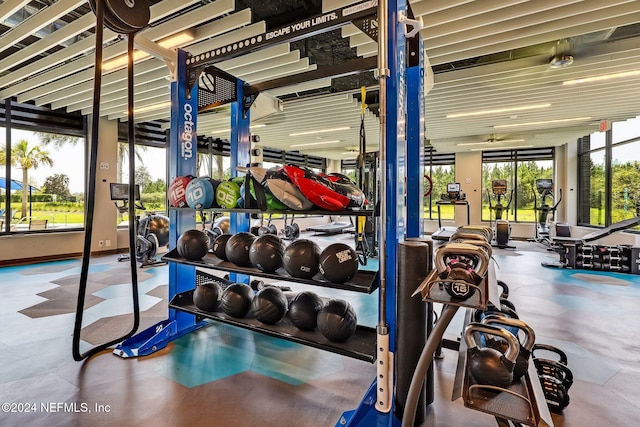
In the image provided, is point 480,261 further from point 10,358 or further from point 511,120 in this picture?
point 511,120

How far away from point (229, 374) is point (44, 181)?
7.27 metres

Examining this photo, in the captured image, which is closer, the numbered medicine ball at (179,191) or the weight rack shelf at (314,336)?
the weight rack shelf at (314,336)

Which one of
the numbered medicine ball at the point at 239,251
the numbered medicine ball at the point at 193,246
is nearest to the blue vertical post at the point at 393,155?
the numbered medicine ball at the point at 239,251

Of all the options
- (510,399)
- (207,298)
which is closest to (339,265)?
(510,399)

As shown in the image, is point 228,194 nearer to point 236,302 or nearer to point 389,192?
point 236,302

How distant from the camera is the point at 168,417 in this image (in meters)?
2.05

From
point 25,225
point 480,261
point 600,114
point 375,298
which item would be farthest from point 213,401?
point 600,114

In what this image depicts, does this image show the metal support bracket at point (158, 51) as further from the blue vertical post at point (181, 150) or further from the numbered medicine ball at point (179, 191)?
the numbered medicine ball at point (179, 191)

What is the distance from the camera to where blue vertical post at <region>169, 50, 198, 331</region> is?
298 centimetres

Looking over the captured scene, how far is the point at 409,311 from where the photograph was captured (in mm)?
1842

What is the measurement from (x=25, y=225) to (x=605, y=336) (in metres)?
9.84

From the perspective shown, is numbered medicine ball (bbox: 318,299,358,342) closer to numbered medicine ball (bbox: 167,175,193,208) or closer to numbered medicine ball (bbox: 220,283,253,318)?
numbered medicine ball (bbox: 220,283,253,318)

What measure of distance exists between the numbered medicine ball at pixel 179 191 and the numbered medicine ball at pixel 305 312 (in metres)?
1.33

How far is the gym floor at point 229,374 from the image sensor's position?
6.84ft
